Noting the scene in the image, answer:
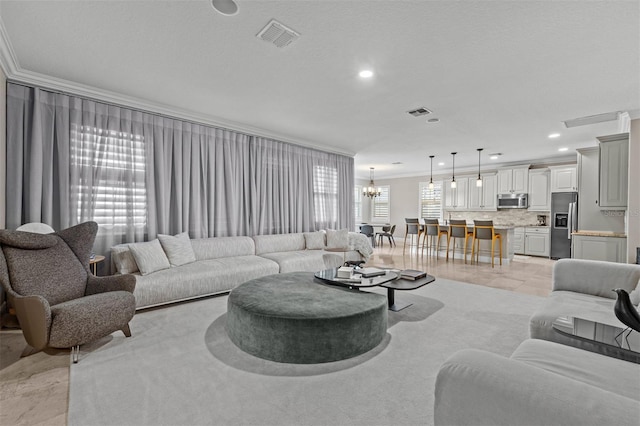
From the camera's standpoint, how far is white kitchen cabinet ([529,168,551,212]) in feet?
24.3

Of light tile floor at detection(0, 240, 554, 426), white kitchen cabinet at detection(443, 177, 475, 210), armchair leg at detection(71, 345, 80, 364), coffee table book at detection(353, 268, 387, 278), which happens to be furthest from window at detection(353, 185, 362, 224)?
armchair leg at detection(71, 345, 80, 364)

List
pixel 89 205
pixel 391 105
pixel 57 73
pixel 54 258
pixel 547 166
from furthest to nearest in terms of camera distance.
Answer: pixel 547 166, pixel 391 105, pixel 89 205, pixel 57 73, pixel 54 258

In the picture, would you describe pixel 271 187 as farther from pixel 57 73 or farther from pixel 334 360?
pixel 334 360

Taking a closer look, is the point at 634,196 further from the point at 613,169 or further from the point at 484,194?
the point at 484,194

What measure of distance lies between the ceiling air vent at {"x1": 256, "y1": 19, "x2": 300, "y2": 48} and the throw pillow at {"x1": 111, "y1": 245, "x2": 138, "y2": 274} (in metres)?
2.88

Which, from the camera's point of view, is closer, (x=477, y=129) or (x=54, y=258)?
(x=54, y=258)

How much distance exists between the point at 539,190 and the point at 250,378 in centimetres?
838

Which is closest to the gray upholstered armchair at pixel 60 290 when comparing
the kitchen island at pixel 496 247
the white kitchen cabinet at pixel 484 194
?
the kitchen island at pixel 496 247

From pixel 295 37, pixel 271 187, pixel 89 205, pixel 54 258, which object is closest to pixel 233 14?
pixel 295 37

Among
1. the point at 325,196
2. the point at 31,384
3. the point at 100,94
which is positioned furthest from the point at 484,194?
the point at 31,384

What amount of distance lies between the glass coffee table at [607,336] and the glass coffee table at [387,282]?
1496 millimetres

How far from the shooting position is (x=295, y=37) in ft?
8.06

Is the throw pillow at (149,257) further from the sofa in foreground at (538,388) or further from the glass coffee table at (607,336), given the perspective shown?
the glass coffee table at (607,336)

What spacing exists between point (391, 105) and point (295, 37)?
1.92 m
